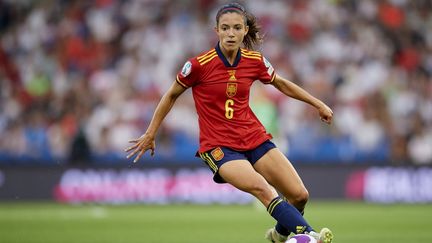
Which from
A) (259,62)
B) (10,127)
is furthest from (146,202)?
(259,62)

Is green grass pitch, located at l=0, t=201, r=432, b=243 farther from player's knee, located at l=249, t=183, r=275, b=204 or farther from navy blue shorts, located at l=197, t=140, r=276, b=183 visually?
player's knee, located at l=249, t=183, r=275, b=204

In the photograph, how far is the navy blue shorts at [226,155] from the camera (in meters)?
8.70

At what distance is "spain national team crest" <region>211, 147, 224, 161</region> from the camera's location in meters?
8.71

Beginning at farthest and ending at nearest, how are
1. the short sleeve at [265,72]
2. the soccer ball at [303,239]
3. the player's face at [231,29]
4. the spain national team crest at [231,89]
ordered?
the short sleeve at [265,72] < the spain national team crest at [231,89] < the player's face at [231,29] < the soccer ball at [303,239]

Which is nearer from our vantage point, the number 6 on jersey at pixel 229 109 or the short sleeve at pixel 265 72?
the number 6 on jersey at pixel 229 109

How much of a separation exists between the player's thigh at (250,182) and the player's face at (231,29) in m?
1.15

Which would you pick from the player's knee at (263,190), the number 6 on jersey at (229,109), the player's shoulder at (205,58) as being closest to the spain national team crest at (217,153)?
the number 6 on jersey at (229,109)

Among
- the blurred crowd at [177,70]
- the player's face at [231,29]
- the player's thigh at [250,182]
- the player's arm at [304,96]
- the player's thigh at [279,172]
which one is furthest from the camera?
the blurred crowd at [177,70]

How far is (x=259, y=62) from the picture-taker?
9.02 m

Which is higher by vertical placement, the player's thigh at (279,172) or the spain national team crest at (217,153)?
the spain national team crest at (217,153)

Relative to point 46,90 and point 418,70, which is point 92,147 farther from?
point 418,70

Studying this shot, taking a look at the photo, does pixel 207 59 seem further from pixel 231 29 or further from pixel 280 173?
pixel 280 173

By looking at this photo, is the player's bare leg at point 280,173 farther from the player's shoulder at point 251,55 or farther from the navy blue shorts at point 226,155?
the player's shoulder at point 251,55

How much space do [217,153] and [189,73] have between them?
80 cm
